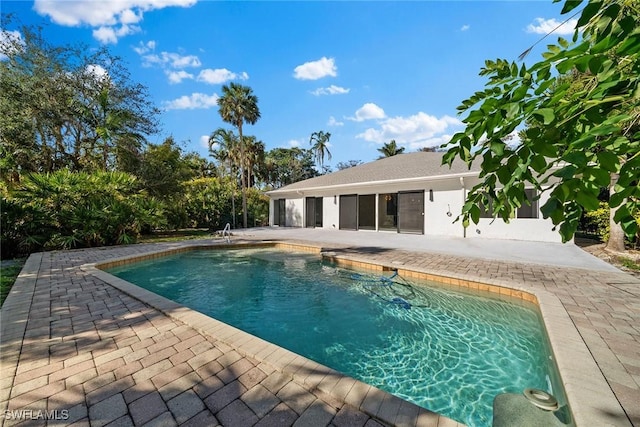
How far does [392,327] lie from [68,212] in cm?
1139

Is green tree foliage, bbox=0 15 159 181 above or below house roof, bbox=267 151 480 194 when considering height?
above

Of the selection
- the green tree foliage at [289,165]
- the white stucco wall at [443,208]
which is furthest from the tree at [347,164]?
the white stucco wall at [443,208]

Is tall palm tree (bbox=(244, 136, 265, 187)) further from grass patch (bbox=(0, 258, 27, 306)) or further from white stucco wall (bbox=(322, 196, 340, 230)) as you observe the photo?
grass patch (bbox=(0, 258, 27, 306))

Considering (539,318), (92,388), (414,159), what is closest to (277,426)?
(92,388)

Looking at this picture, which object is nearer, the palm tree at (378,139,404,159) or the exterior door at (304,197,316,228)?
the exterior door at (304,197,316,228)

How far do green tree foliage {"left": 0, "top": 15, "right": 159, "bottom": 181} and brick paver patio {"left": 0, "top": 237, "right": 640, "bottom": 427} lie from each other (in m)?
11.3

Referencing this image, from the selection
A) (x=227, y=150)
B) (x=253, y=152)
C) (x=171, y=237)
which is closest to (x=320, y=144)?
(x=253, y=152)

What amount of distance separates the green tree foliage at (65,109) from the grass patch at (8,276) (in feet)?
17.8

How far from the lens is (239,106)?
61.9 ft

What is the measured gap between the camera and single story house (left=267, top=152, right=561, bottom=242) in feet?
34.7

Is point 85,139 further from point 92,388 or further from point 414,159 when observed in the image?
point 414,159

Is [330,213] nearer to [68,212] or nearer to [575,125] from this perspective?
[68,212]

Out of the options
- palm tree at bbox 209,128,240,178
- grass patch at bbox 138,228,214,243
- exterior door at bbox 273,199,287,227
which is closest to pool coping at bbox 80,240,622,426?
grass patch at bbox 138,228,214,243

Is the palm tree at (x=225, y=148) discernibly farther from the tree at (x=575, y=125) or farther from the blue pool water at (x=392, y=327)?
the tree at (x=575, y=125)
